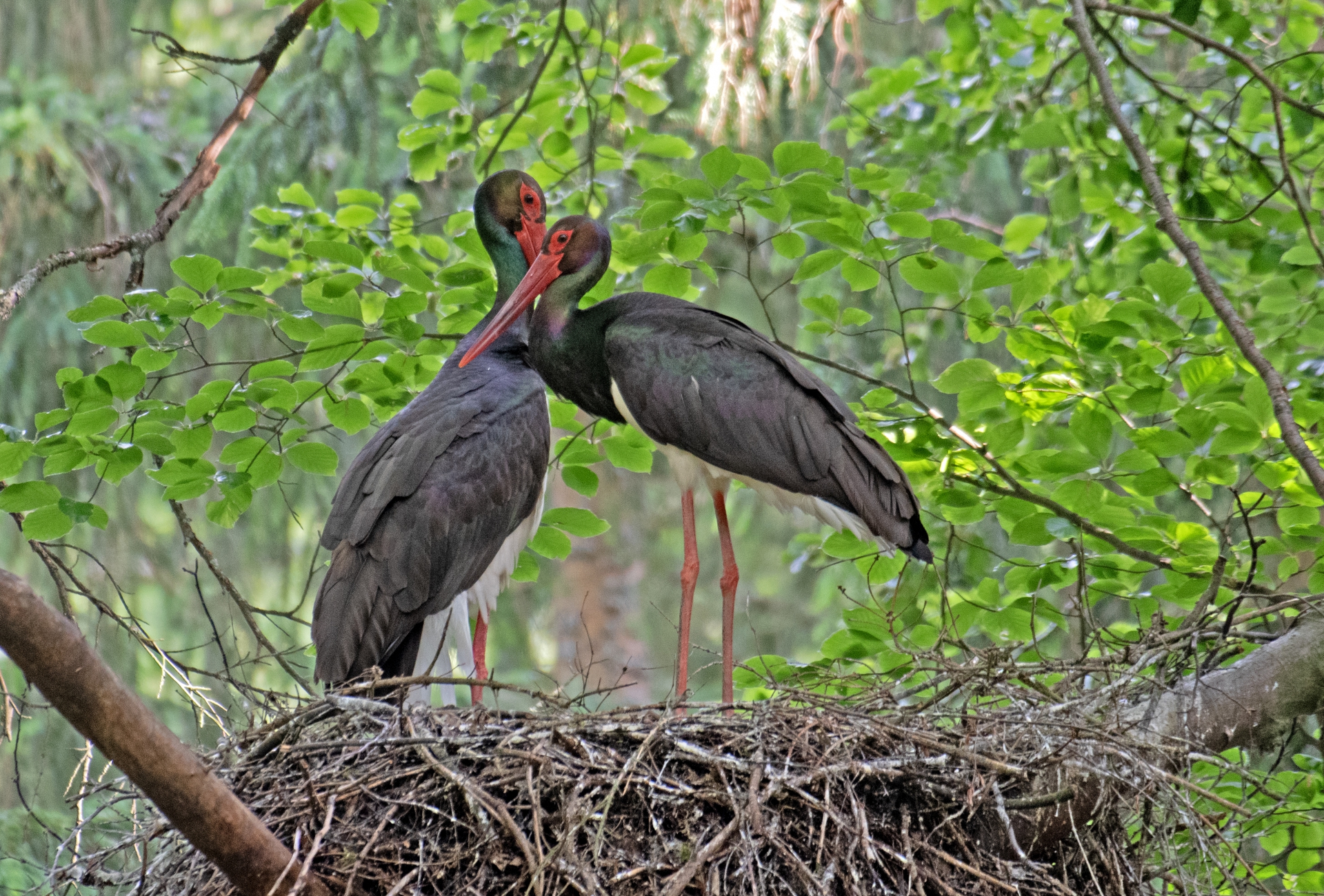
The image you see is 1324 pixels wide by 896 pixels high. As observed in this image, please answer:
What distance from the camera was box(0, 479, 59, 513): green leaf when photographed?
3.08 m

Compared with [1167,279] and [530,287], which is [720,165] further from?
[1167,279]

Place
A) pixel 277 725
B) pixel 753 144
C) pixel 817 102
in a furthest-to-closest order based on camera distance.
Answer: pixel 817 102 < pixel 753 144 < pixel 277 725

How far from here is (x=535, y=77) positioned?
4137 mm

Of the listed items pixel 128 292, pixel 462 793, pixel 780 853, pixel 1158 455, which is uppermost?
pixel 128 292

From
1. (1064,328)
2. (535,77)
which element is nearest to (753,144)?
(535,77)

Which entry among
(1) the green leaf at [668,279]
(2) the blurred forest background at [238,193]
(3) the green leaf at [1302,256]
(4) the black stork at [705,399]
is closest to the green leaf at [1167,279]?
(3) the green leaf at [1302,256]

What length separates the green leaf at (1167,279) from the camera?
335 cm

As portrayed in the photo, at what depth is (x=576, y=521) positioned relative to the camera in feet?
12.8

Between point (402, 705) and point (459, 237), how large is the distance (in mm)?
2057

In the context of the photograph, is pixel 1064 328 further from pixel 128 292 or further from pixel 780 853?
pixel 128 292

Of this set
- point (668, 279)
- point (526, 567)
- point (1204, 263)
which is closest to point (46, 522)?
point (526, 567)

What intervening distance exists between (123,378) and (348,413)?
27.3 inches

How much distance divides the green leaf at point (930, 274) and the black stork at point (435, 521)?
125cm

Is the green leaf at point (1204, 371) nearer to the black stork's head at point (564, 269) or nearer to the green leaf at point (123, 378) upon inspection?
the black stork's head at point (564, 269)
